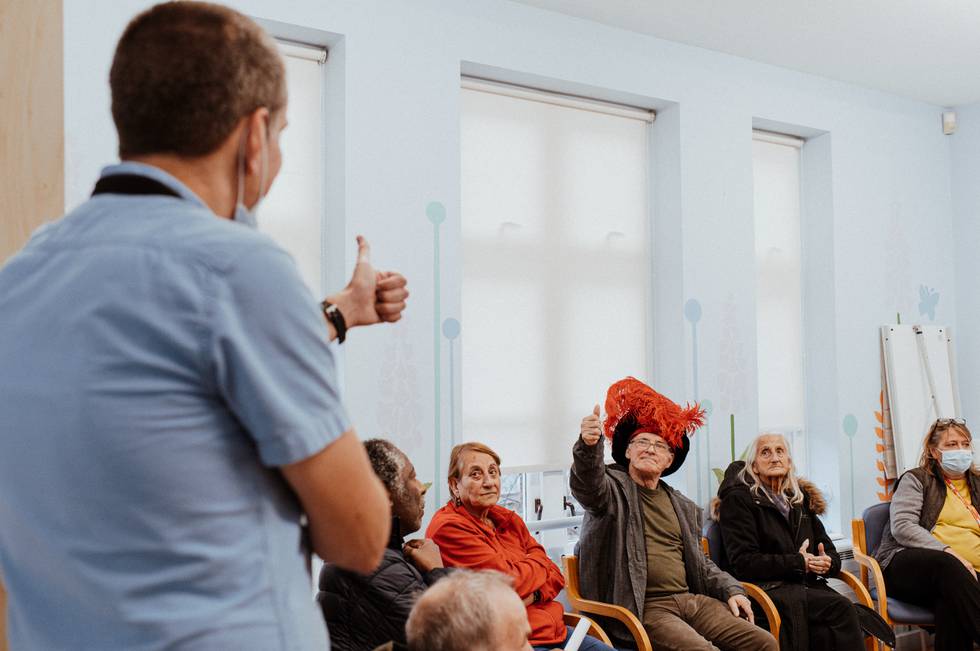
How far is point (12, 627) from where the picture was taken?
0.90 meters

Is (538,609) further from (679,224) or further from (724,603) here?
(679,224)

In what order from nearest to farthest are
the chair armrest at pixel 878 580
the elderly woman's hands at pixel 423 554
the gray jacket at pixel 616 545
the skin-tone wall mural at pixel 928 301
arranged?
the elderly woman's hands at pixel 423 554
the gray jacket at pixel 616 545
the chair armrest at pixel 878 580
the skin-tone wall mural at pixel 928 301

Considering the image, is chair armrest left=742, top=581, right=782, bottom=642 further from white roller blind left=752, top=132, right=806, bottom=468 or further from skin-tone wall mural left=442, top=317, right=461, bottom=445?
white roller blind left=752, top=132, right=806, bottom=468

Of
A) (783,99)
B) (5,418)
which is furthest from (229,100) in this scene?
(783,99)

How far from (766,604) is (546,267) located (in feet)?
5.99

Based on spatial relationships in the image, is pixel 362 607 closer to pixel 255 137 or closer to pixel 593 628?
pixel 593 628

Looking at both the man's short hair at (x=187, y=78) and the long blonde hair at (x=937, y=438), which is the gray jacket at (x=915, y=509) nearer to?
the long blonde hair at (x=937, y=438)

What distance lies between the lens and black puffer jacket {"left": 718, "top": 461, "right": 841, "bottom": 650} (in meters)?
3.79

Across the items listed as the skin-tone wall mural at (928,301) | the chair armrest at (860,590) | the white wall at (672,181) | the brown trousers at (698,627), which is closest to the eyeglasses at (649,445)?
the brown trousers at (698,627)

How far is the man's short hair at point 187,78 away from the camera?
0.85m

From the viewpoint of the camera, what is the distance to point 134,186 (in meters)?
0.88

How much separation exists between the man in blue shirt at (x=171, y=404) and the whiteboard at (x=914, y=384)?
16.8 feet

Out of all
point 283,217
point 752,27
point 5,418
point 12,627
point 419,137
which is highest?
point 752,27

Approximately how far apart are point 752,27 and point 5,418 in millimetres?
4388
